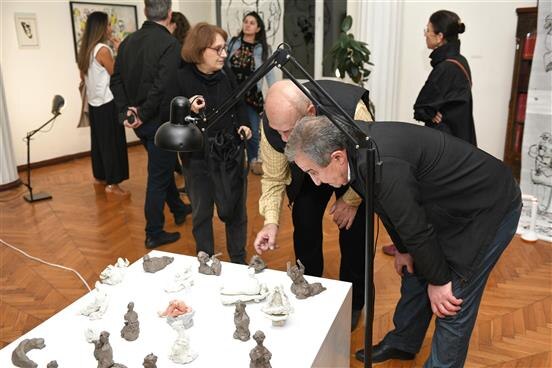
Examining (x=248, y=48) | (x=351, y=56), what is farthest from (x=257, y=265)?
(x=248, y=48)

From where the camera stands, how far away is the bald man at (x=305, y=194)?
73.0 inches

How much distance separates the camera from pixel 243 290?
174cm

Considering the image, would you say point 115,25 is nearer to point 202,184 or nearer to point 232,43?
point 232,43

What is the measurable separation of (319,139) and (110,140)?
12.3 feet

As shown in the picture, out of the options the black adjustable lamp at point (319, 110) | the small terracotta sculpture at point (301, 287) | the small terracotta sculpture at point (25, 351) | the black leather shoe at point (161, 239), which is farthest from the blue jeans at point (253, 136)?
the small terracotta sculpture at point (25, 351)

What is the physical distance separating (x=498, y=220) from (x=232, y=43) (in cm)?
369

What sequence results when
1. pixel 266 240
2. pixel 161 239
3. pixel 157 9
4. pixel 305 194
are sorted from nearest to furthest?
pixel 266 240 → pixel 305 194 → pixel 157 9 → pixel 161 239

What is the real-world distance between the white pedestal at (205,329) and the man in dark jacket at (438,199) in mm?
344

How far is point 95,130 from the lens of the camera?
193 inches

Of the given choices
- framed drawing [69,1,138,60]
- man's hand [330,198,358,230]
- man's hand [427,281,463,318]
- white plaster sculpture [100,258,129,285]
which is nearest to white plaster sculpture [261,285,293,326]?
man's hand [427,281,463,318]

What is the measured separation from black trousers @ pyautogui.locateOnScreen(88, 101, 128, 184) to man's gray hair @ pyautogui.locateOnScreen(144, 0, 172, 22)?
1661 millimetres

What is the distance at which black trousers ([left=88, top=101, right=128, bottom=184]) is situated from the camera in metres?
4.76

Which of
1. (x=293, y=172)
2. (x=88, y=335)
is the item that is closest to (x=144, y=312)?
(x=88, y=335)

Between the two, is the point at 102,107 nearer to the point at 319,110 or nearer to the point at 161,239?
the point at 161,239
